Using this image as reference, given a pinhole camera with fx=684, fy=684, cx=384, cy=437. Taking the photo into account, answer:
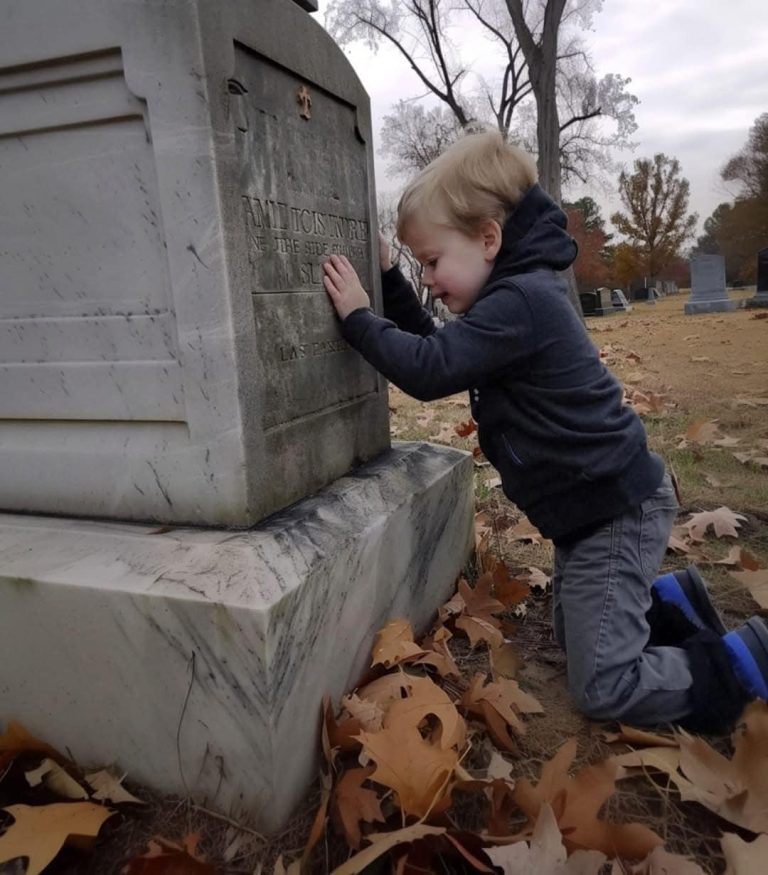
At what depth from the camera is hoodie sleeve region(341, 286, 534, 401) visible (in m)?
1.61

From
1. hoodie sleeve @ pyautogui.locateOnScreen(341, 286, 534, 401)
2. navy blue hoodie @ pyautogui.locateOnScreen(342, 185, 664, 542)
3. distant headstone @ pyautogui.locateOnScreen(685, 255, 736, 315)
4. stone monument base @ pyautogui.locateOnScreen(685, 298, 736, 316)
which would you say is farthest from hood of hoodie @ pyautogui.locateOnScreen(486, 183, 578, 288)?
distant headstone @ pyautogui.locateOnScreen(685, 255, 736, 315)

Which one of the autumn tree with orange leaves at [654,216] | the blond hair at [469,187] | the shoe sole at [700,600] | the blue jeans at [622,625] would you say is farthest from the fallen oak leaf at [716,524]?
the autumn tree with orange leaves at [654,216]

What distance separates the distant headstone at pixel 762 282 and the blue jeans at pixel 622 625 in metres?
15.8

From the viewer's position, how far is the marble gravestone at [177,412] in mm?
1295

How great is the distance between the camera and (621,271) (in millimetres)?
49656

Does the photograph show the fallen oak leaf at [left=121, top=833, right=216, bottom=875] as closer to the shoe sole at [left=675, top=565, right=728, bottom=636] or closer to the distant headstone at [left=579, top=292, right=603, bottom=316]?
the shoe sole at [left=675, top=565, right=728, bottom=636]

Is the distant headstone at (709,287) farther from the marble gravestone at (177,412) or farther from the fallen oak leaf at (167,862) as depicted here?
the fallen oak leaf at (167,862)

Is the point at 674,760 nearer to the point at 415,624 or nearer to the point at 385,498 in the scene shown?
the point at 415,624

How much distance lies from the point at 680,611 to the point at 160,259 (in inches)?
62.1

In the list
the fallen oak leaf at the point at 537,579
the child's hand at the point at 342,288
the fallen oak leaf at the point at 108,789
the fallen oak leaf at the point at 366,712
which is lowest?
the fallen oak leaf at the point at 537,579

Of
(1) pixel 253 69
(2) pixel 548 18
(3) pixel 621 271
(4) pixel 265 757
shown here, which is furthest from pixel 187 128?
(3) pixel 621 271

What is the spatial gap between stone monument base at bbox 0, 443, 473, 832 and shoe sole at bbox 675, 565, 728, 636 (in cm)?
90

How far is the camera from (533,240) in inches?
67.4

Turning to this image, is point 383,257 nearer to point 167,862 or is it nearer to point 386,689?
point 386,689
